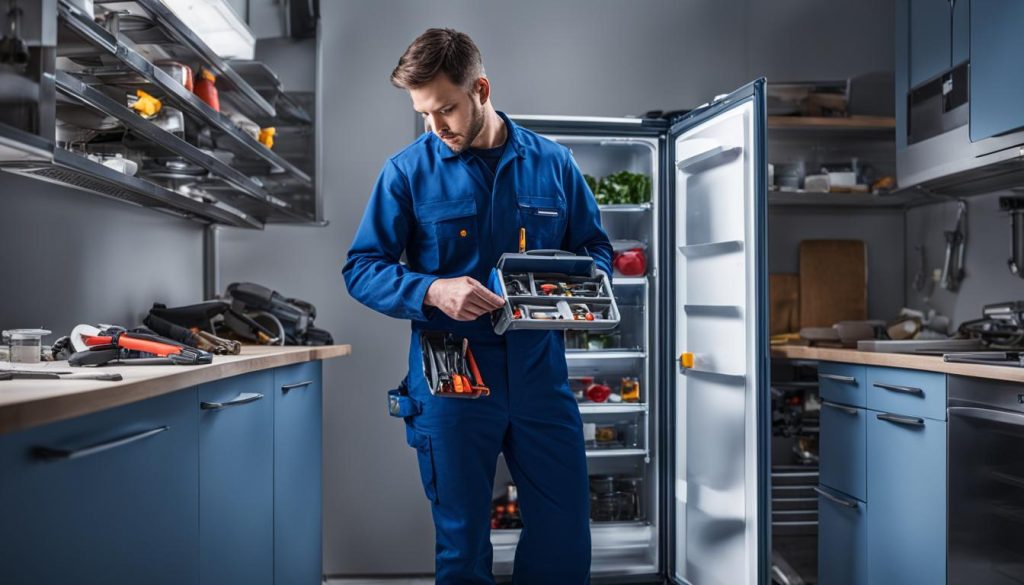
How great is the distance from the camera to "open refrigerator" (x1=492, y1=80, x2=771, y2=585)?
267 centimetres

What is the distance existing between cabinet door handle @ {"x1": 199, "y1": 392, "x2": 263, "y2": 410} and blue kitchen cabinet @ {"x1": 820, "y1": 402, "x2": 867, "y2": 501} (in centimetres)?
196

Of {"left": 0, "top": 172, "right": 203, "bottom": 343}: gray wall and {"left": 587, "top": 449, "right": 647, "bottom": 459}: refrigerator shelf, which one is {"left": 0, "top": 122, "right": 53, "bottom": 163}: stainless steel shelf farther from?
{"left": 587, "top": 449, "right": 647, "bottom": 459}: refrigerator shelf

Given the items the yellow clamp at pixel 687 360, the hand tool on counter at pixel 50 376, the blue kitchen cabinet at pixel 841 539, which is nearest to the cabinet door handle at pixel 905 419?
the blue kitchen cabinet at pixel 841 539

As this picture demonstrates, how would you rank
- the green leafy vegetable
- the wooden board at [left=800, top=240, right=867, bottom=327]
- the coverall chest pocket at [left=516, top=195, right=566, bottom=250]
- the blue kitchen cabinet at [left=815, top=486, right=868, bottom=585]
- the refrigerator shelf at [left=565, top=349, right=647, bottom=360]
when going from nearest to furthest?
the coverall chest pocket at [left=516, top=195, right=566, bottom=250], the blue kitchen cabinet at [left=815, top=486, right=868, bottom=585], the refrigerator shelf at [left=565, top=349, right=647, bottom=360], the green leafy vegetable, the wooden board at [left=800, top=240, right=867, bottom=327]

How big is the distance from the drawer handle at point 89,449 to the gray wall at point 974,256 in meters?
3.03

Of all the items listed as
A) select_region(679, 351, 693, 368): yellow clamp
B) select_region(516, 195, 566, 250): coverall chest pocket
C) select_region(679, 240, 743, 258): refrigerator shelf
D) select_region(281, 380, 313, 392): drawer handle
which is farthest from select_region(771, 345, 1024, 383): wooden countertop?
select_region(281, 380, 313, 392): drawer handle

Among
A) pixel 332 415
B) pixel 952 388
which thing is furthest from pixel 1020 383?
pixel 332 415

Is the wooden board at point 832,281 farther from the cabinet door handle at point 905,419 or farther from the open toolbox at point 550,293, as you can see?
the open toolbox at point 550,293

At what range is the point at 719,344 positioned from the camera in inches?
115

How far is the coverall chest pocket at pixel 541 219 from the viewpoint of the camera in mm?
2174

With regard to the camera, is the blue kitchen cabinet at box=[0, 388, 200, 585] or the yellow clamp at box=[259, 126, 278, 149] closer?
the blue kitchen cabinet at box=[0, 388, 200, 585]

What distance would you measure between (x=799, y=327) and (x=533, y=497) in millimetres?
2137

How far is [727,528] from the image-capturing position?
2.87 m

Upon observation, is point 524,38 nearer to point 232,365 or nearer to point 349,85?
point 349,85
